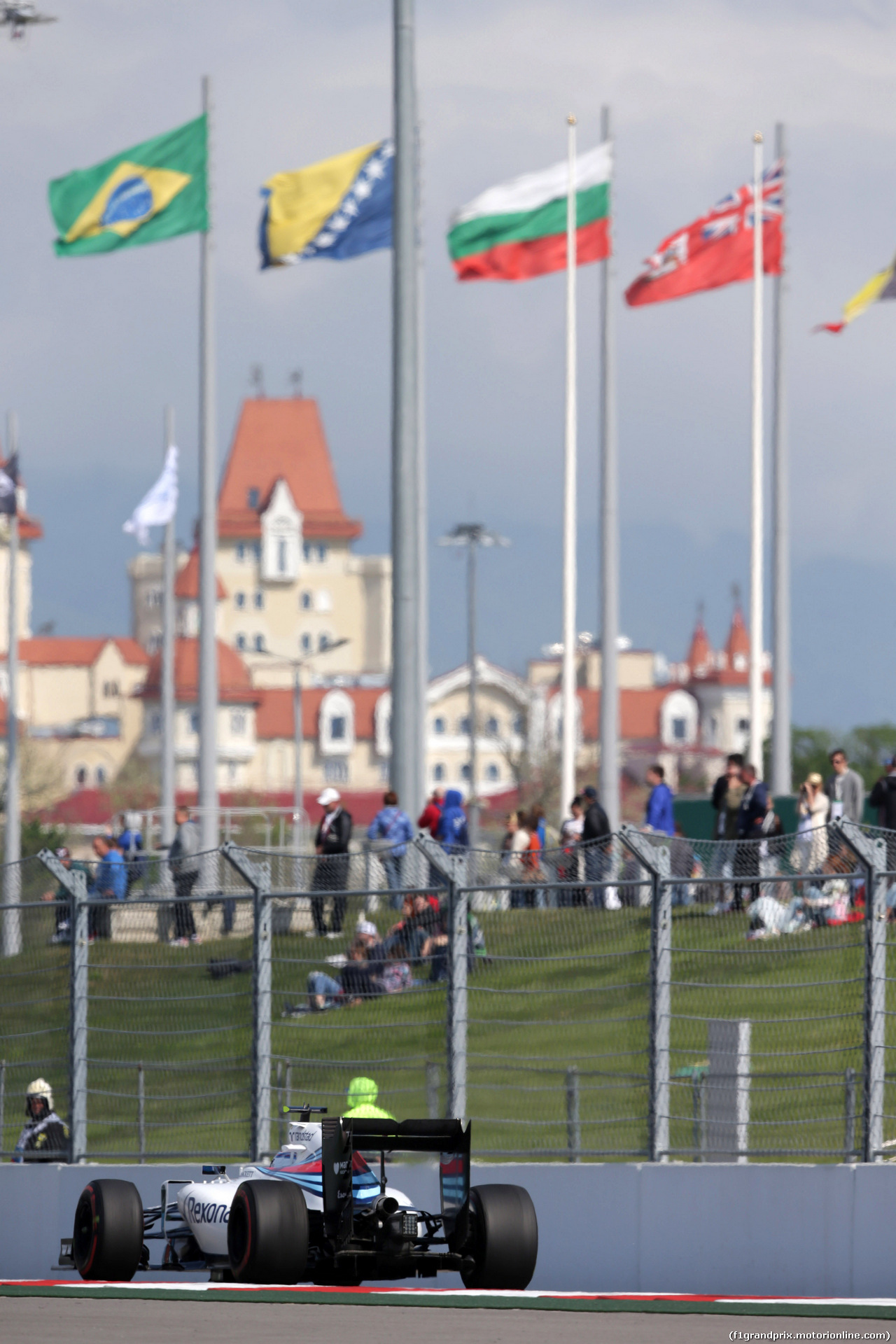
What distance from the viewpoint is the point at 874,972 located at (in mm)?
10375

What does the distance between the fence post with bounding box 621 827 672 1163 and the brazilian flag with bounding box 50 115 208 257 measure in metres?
17.0

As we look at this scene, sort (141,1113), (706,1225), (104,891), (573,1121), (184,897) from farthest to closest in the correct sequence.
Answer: (104,891) < (141,1113) < (184,897) < (573,1121) < (706,1225)

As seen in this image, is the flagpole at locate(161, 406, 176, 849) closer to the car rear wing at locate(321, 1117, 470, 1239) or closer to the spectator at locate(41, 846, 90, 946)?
the spectator at locate(41, 846, 90, 946)

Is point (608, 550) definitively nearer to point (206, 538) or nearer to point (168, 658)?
point (206, 538)

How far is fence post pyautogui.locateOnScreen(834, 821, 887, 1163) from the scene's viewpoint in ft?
33.8

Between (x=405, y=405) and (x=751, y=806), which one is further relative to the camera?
(x=751, y=806)

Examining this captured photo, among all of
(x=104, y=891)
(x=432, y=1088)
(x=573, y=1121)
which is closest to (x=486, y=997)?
(x=432, y=1088)

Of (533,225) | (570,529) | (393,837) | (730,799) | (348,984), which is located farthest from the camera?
(570,529)

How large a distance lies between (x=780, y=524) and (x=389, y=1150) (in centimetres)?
2282

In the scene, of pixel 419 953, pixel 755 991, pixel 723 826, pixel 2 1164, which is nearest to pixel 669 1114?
pixel 755 991

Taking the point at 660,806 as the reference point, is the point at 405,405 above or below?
above

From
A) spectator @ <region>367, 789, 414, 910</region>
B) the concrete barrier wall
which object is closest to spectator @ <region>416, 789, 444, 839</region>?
spectator @ <region>367, 789, 414, 910</region>

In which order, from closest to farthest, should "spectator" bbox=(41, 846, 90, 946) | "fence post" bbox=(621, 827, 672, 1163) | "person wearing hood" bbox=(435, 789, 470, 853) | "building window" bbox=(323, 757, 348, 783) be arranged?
"fence post" bbox=(621, 827, 672, 1163) → "spectator" bbox=(41, 846, 90, 946) → "person wearing hood" bbox=(435, 789, 470, 853) → "building window" bbox=(323, 757, 348, 783)

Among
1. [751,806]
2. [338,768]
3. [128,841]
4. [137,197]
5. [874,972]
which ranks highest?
[137,197]
